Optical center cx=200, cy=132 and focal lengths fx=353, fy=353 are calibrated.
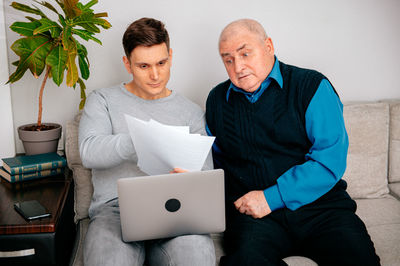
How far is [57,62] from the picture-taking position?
146 cm

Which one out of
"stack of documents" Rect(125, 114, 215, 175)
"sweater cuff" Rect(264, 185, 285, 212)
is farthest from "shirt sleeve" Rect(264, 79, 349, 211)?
"stack of documents" Rect(125, 114, 215, 175)

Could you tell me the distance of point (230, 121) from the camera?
1571 mm

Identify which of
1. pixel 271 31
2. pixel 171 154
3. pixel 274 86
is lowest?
pixel 171 154

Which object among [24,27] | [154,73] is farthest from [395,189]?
[24,27]

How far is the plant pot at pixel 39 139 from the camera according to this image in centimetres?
162

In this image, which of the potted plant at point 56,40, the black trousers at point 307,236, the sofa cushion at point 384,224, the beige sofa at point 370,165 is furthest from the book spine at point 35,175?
the sofa cushion at point 384,224

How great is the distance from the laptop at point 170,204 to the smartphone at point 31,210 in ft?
1.06

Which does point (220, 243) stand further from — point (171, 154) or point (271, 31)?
point (271, 31)

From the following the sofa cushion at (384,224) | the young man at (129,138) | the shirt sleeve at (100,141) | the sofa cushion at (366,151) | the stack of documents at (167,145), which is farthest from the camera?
the sofa cushion at (366,151)

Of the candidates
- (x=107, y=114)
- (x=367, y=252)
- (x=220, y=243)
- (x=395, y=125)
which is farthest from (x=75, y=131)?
(x=395, y=125)

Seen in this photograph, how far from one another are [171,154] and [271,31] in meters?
1.23

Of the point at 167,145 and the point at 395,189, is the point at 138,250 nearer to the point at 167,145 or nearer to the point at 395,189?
the point at 167,145

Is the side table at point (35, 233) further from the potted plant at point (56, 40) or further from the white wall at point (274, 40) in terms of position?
the white wall at point (274, 40)

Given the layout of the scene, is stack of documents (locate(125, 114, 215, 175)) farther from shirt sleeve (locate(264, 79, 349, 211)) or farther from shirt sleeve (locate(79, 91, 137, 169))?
shirt sleeve (locate(264, 79, 349, 211))
